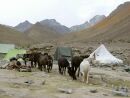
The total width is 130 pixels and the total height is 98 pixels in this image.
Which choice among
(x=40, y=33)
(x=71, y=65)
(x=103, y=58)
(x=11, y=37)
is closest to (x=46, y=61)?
(x=71, y=65)

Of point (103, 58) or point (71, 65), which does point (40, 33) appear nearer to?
point (103, 58)

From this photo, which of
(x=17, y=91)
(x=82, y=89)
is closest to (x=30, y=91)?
(x=17, y=91)

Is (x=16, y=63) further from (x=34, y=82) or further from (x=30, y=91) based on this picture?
(x=30, y=91)

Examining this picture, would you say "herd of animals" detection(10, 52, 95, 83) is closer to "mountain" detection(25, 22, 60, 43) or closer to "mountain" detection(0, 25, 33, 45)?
"mountain" detection(0, 25, 33, 45)

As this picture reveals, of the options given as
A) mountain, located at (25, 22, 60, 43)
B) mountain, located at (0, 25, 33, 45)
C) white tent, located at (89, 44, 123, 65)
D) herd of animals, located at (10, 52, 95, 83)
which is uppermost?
mountain, located at (25, 22, 60, 43)

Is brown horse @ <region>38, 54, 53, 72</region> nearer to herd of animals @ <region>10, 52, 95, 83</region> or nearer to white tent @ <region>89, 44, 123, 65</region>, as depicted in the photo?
herd of animals @ <region>10, 52, 95, 83</region>

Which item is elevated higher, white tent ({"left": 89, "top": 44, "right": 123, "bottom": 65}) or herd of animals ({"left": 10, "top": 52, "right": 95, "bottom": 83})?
white tent ({"left": 89, "top": 44, "right": 123, "bottom": 65})

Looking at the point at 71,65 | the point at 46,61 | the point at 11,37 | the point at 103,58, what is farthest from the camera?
the point at 11,37

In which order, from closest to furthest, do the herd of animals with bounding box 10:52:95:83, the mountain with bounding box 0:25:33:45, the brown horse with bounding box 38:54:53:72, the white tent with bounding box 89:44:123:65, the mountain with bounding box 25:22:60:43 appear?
the herd of animals with bounding box 10:52:95:83 → the brown horse with bounding box 38:54:53:72 → the white tent with bounding box 89:44:123:65 → the mountain with bounding box 0:25:33:45 → the mountain with bounding box 25:22:60:43

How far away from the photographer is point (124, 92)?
714 inches

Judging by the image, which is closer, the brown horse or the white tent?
the brown horse

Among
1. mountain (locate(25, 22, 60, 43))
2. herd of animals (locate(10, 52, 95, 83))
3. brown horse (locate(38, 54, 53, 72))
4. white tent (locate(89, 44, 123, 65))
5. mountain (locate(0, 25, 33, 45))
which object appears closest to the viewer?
herd of animals (locate(10, 52, 95, 83))

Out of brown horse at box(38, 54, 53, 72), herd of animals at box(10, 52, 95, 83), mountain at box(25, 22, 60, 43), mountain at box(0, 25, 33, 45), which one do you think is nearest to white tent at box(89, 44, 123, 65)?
herd of animals at box(10, 52, 95, 83)

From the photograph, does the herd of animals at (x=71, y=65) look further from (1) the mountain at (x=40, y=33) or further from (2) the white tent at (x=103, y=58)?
(1) the mountain at (x=40, y=33)
